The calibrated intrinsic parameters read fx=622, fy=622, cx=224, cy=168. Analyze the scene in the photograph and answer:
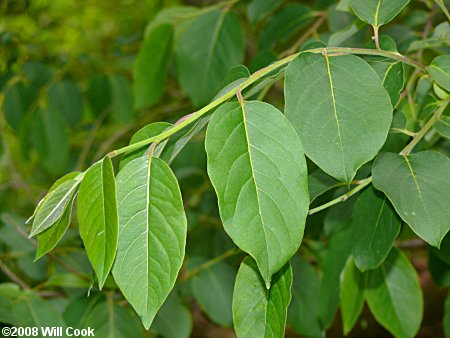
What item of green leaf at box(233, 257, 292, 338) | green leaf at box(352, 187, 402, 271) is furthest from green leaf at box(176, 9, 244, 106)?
green leaf at box(233, 257, 292, 338)

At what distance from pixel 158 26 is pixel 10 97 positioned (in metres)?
0.65

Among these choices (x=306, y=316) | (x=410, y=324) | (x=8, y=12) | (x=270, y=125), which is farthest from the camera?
(x=8, y=12)

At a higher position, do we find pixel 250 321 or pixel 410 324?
pixel 250 321

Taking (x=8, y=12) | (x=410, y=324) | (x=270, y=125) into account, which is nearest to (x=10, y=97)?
(x=8, y=12)

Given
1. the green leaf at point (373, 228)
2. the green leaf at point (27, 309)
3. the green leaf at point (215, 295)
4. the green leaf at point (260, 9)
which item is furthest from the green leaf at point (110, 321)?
the green leaf at point (260, 9)

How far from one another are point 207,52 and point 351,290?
0.67 m

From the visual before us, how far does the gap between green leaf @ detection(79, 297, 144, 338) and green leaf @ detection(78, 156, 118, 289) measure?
58 centimetres

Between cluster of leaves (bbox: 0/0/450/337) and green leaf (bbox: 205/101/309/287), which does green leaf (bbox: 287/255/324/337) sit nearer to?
cluster of leaves (bbox: 0/0/450/337)

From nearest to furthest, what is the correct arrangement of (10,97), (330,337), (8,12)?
1. (10,97)
2. (8,12)
3. (330,337)

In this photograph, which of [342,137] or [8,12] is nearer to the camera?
[342,137]

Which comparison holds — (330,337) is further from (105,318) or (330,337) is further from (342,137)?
(342,137)

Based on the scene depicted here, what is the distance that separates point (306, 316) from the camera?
1375 millimetres

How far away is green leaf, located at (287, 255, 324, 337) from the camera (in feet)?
4.45

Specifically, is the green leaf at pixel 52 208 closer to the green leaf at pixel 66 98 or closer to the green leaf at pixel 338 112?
the green leaf at pixel 338 112
